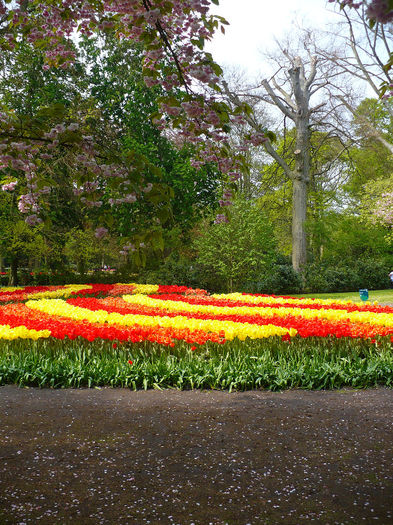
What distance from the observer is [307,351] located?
17.7ft

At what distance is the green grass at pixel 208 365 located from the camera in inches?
182

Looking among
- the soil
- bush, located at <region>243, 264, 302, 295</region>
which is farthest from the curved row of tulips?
bush, located at <region>243, 264, 302, 295</region>

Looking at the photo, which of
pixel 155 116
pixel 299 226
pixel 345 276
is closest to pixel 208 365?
pixel 155 116

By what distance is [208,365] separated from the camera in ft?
15.9

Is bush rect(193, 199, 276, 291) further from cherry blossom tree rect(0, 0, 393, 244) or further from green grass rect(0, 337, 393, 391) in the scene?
cherry blossom tree rect(0, 0, 393, 244)

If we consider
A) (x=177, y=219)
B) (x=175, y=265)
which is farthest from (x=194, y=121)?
(x=177, y=219)

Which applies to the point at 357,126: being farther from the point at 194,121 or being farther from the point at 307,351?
the point at 194,121

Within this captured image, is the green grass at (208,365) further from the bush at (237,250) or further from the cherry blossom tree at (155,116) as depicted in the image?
the bush at (237,250)

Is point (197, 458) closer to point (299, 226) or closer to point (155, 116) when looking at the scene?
point (155, 116)

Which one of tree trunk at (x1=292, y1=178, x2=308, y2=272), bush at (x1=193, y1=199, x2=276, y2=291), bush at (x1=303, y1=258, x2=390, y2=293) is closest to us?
bush at (x1=193, y1=199, x2=276, y2=291)

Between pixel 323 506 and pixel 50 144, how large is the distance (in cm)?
249

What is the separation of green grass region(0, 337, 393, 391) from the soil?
262mm

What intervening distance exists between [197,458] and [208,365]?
6.21 ft

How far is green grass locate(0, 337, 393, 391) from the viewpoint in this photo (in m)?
4.63
